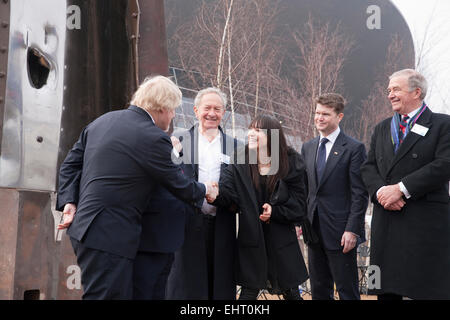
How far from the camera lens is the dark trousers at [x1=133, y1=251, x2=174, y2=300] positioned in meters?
3.36

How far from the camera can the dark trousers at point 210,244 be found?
13.7ft

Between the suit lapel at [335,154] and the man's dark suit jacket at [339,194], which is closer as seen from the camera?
the man's dark suit jacket at [339,194]

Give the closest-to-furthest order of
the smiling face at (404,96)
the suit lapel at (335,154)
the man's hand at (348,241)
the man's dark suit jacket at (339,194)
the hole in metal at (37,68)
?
the hole in metal at (37,68) → the smiling face at (404,96) → the man's hand at (348,241) → the man's dark suit jacket at (339,194) → the suit lapel at (335,154)

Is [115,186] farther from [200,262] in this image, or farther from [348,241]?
[348,241]

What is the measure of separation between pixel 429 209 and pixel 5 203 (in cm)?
298

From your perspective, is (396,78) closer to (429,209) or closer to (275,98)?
(429,209)

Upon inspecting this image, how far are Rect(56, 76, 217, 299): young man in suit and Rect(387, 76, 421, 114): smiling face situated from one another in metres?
1.84

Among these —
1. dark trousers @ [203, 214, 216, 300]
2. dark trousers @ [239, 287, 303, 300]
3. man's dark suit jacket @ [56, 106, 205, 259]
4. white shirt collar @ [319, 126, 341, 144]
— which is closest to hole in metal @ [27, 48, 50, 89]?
man's dark suit jacket @ [56, 106, 205, 259]

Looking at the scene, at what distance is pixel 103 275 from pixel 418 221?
7.66ft

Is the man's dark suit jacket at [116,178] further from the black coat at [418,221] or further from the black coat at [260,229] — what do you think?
the black coat at [418,221]

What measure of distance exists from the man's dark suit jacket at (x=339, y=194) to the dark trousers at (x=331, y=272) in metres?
0.10

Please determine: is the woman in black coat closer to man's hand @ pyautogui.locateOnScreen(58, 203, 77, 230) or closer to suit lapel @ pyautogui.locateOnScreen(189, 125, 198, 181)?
suit lapel @ pyautogui.locateOnScreen(189, 125, 198, 181)

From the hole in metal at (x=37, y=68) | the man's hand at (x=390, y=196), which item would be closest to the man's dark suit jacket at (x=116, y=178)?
the hole in metal at (x=37, y=68)

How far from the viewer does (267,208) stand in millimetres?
4086
